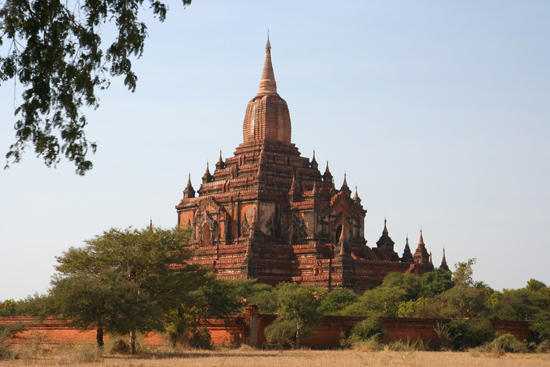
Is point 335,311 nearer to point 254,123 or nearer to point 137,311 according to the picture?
point 137,311

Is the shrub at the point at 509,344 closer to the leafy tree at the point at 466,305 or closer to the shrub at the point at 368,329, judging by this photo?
the leafy tree at the point at 466,305

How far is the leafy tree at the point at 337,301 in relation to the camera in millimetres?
39312

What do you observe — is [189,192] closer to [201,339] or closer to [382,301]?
[382,301]

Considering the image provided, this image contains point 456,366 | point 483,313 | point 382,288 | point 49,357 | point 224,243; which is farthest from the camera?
point 224,243

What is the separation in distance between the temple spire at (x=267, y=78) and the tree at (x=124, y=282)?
25542mm

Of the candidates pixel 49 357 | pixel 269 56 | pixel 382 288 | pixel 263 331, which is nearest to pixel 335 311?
pixel 382 288

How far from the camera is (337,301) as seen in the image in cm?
4059

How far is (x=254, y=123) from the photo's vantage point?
54562mm

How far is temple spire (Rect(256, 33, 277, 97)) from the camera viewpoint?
2188 inches

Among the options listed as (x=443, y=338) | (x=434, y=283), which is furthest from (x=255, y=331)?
(x=434, y=283)

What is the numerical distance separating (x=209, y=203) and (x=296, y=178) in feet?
17.5

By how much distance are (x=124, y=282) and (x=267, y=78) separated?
98.2 ft

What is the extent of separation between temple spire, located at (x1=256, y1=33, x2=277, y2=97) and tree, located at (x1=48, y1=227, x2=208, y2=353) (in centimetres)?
2554

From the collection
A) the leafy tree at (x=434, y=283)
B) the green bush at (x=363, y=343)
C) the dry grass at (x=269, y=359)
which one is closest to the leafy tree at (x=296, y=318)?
the dry grass at (x=269, y=359)
